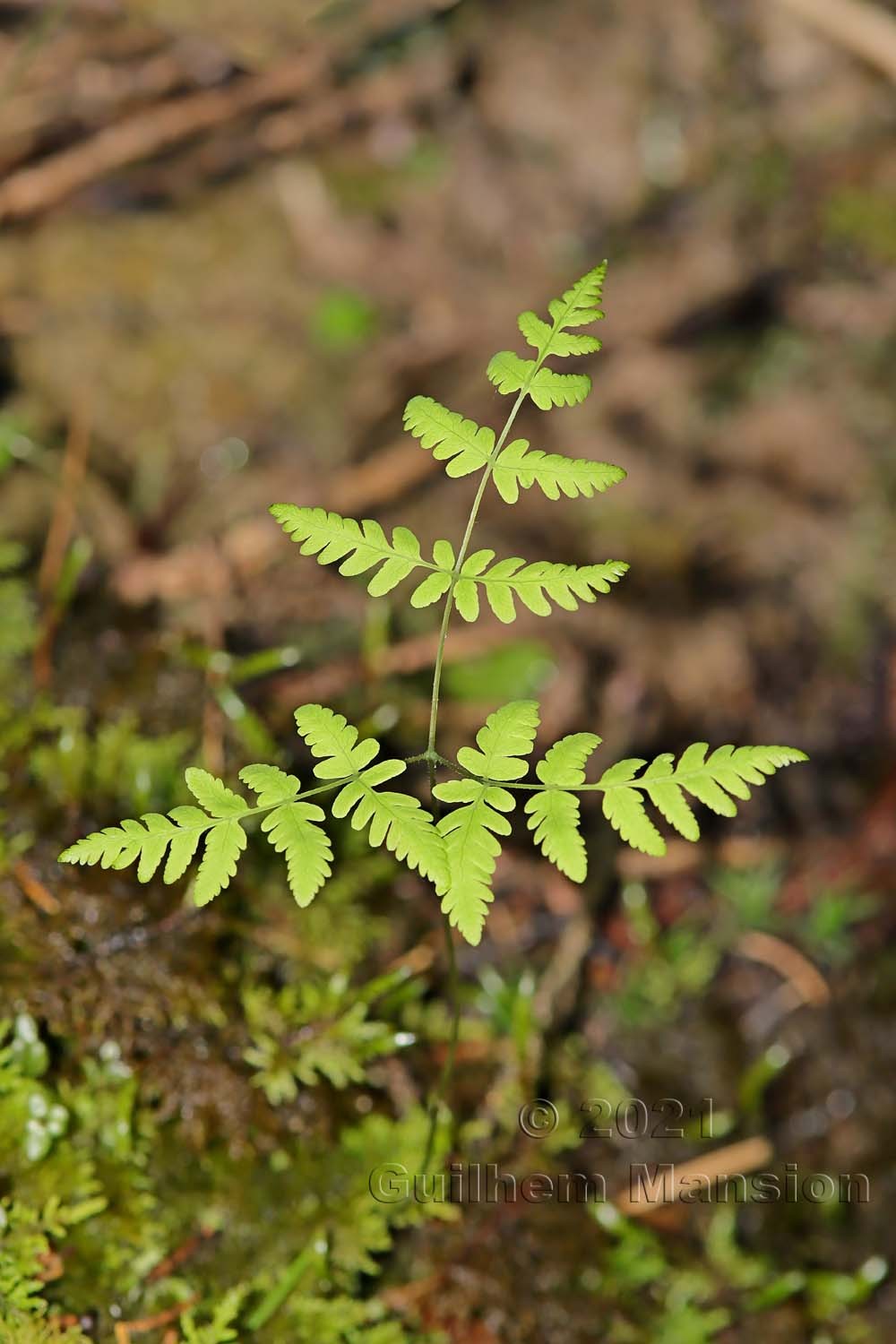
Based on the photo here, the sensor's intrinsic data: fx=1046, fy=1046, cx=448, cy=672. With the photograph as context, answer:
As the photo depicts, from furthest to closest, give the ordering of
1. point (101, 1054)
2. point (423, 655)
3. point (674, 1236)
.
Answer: point (423, 655), point (674, 1236), point (101, 1054)

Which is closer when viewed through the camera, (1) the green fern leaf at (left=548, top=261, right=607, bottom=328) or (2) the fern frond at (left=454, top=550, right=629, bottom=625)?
(2) the fern frond at (left=454, top=550, right=629, bottom=625)

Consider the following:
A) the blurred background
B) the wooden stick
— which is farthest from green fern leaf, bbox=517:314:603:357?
the wooden stick

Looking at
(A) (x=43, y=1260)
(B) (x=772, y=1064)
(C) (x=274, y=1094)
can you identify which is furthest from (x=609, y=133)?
(A) (x=43, y=1260)

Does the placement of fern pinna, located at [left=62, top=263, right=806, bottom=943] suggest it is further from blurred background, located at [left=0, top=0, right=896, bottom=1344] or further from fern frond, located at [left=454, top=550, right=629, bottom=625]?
blurred background, located at [left=0, top=0, right=896, bottom=1344]

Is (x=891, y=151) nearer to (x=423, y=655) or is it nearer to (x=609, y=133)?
(x=609, y=133)

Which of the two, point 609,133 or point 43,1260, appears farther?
point 609,133

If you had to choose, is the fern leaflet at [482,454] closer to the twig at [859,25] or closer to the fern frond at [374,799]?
the fern frond at [374,799]

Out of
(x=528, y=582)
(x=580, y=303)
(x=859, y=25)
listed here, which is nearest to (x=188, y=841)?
(x=528, y=582)
